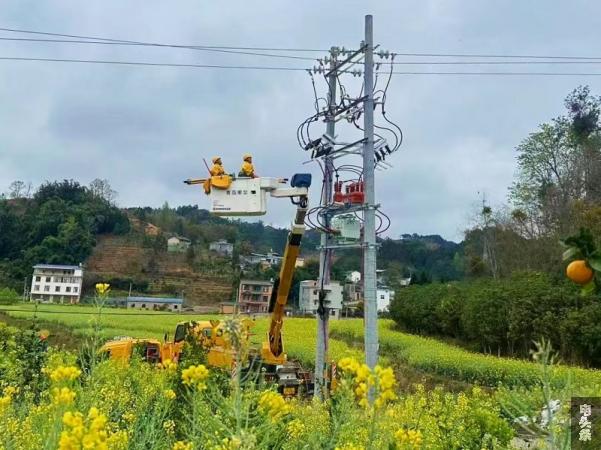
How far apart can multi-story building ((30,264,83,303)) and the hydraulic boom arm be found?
47143 mm

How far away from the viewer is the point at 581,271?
1809 mm

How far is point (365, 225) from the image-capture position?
26.4ft

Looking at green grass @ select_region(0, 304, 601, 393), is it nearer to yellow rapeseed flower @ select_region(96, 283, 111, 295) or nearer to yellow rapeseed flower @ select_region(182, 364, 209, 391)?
yellow rapeseed flower @ select_region(96, 283, 111, 295)

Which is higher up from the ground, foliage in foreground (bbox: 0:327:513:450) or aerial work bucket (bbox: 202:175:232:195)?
aerial work bucket (bbox: 202:175:232:195)

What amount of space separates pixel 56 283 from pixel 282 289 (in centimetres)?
4960

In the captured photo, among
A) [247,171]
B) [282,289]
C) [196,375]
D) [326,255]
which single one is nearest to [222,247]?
[282,289]

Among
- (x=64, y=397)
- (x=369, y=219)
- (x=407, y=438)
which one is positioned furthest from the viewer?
(x=369, y=219)

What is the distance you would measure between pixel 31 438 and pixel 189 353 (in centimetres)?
304

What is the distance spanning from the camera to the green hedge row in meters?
15.5

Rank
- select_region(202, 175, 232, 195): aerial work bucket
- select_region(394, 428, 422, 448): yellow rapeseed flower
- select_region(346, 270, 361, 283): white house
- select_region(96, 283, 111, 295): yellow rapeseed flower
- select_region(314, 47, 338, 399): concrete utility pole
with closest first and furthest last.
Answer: select_region(394, 428, 422, 448): yellow rapeseed flower
select_region(96, 283, 111, 295): yellow rapeseed flower
select_region(202, 175, 232, 195): aerial work bucket
select_region(314, 47, 338, 399): concrete utility pole
select_region(346, 270, 361, 283): white house

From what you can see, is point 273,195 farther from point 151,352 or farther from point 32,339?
point 151,352

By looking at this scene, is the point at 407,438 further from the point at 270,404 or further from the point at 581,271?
the point at 581,271

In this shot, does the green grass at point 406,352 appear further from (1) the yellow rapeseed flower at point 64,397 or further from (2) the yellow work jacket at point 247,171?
(1) the yellow rapeseed flower at point 64,397

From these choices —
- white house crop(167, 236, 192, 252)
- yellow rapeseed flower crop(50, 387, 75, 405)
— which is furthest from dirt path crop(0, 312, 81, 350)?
white house crop(167, 236, 192, 252)
